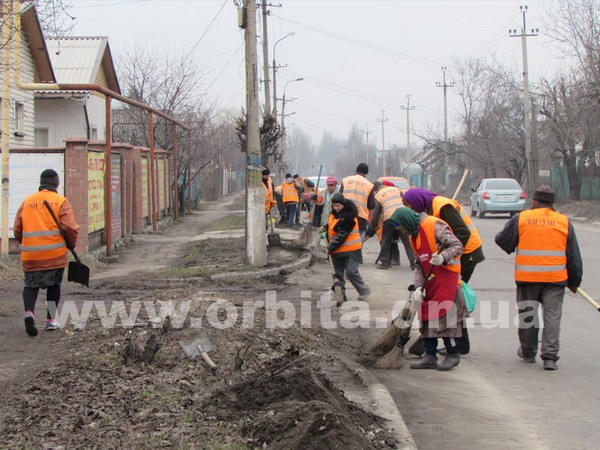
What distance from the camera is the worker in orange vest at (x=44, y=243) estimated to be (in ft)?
27.6

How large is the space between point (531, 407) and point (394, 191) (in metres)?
8.62

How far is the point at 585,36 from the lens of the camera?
30797mm

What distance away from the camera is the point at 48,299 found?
28.2ft

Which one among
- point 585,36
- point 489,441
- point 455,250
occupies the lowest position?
point 489,441

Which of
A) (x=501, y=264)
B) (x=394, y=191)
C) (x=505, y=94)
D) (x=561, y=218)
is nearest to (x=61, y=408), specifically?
(x=561, y=218)

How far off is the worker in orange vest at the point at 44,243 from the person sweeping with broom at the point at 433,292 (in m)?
3.56

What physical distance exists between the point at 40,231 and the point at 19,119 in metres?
14.5

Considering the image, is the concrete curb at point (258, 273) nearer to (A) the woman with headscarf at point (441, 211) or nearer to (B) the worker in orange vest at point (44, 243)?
(B) the worker in orange vest at point (44, 243)

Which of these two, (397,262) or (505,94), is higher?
(505,94)

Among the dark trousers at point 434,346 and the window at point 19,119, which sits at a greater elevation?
the window at point 19,119

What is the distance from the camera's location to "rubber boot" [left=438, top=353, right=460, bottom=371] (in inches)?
288

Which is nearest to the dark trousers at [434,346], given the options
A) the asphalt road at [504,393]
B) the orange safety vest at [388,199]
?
the asphalt road at [504,393]

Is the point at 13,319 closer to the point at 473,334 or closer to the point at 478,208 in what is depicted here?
the point at 473,334

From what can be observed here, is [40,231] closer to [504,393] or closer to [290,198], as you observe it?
[504,393]
